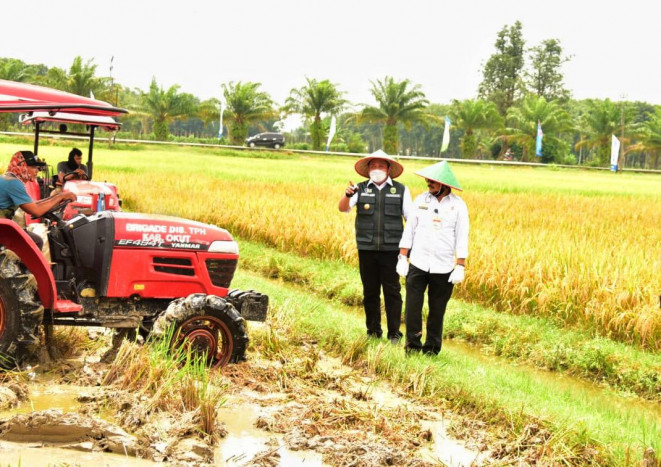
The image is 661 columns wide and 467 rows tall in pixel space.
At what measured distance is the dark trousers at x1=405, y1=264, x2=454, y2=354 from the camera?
6934 millimetres

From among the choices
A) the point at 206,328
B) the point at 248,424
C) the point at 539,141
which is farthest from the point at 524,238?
the point at 539,141

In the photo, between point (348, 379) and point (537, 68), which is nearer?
point (348, 379)

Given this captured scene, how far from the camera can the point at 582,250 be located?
10.8 metres

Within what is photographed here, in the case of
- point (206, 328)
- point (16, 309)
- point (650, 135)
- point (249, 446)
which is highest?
point (650, 135)

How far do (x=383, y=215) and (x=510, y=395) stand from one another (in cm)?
217

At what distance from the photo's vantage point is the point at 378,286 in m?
7.64

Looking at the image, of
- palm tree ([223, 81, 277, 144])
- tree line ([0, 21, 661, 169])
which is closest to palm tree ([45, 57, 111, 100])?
tree line ([0, 21, 661, 169])

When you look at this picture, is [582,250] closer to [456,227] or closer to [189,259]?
[456,227]

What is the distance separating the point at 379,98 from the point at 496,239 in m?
44.6

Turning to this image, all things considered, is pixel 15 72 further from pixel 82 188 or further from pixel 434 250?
pixel 434 250

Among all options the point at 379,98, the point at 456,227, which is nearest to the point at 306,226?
the point at 456,227

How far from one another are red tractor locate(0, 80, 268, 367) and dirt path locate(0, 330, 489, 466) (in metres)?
0.35

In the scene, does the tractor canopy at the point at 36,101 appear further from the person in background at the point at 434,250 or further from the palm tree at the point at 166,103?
the palm tree at the point at 166,103

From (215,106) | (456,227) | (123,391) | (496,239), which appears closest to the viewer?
(123,391)
